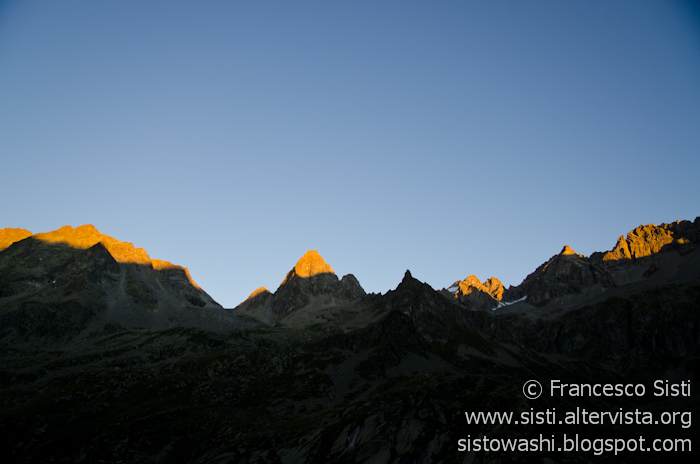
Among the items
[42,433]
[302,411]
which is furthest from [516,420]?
[42,433]

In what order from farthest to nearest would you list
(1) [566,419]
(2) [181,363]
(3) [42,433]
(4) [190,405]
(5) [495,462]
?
1. (2) [181,363]
2. (4) [190,405]
3. (3) [42,433]
4. (1) [566,419]
5. (5) [495,462]

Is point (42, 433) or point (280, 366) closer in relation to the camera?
point (42, 433)

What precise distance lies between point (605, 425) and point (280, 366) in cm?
11944

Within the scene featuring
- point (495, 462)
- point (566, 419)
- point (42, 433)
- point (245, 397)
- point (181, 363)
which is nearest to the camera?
point (495, 462)

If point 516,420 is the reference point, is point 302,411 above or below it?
below

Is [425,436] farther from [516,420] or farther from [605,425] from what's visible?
[605,425]

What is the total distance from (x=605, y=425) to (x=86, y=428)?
418ft

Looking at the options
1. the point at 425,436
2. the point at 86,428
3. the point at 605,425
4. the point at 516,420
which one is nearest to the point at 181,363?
the point at 86,428

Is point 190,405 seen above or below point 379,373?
below

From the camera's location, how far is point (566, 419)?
83375mm

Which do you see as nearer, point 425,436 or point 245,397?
point 425,436

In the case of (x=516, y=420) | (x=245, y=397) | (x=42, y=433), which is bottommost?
(x=42, y=433)

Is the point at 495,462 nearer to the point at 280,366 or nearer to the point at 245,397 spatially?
the point at 245,397

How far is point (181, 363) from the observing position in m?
171
